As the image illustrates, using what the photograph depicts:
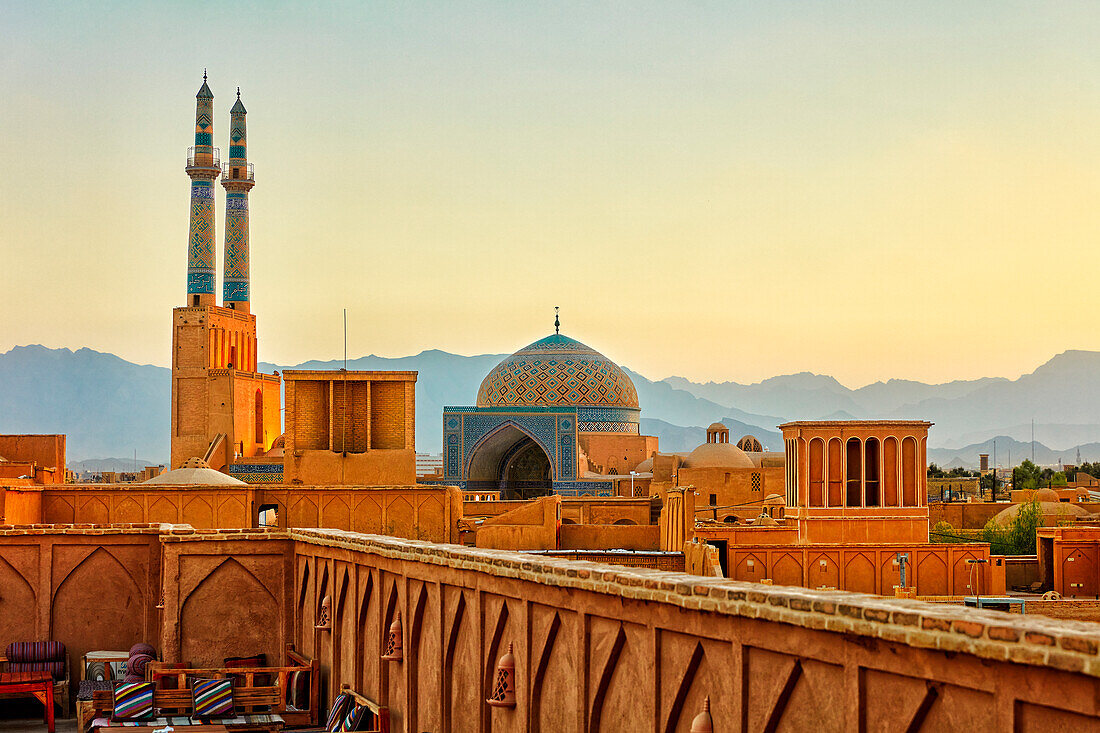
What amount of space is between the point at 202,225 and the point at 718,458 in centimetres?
2059

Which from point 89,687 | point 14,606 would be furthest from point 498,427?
point 89,687

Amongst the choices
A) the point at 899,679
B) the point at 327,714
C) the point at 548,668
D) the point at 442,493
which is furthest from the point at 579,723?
the point at 442,493

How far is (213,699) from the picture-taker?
45.3ft

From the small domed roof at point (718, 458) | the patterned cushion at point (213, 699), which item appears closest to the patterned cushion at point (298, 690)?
the patterned cushion at point (213, 699)

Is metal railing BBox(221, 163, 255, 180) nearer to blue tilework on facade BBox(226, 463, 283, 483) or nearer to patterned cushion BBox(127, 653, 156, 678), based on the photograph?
blue tilework on facade BBox(226, 463, 283, 483)

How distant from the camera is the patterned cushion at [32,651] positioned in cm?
1688

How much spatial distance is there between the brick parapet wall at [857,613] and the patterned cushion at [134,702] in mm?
5562

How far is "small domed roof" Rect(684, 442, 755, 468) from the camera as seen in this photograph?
42812 mm

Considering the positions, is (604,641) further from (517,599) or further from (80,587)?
(80,587)

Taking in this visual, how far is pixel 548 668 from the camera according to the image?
8.90 m

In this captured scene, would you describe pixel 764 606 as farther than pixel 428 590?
No

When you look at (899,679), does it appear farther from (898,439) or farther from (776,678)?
(898,439)

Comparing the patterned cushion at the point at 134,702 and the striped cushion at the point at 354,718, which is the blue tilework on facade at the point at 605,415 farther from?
the striped cushion at the point at 354,718

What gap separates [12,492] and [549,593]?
15257 millimetres
